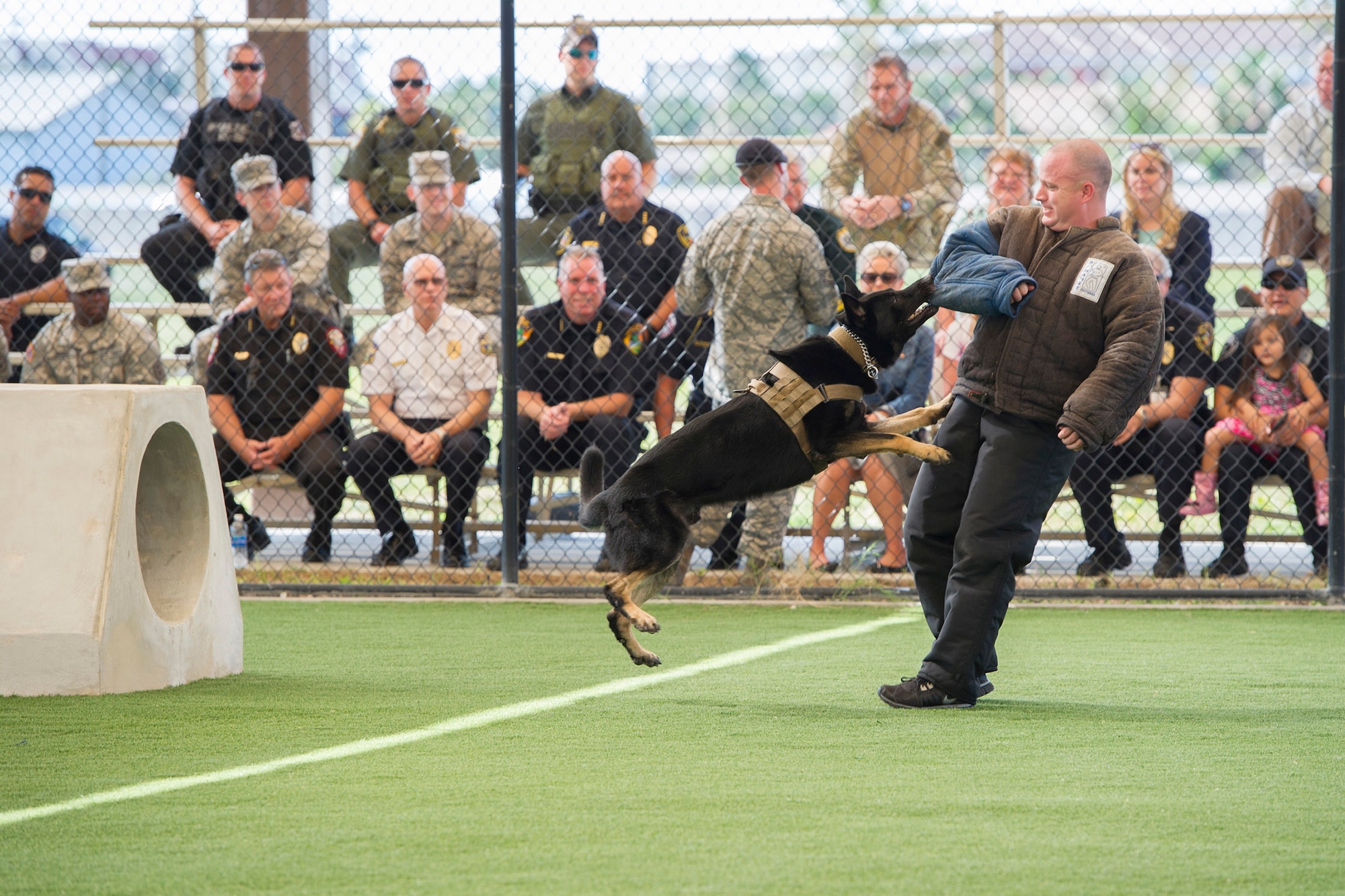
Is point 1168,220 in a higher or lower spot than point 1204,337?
higher

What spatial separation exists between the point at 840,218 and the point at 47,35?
4.35 meters

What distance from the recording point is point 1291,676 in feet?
14.7

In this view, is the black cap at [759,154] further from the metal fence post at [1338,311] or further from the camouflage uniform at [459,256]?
the metal fence post at [1338,311]

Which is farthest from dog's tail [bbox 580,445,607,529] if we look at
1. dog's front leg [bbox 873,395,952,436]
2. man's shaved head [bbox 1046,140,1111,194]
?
man's shaved head [bbox 1046,140,1111,194]

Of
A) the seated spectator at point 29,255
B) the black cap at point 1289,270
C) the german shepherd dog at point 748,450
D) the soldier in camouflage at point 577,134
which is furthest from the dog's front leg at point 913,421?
the seated spectator at point 29,255

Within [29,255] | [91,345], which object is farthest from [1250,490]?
[29,255]

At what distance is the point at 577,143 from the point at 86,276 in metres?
2.81

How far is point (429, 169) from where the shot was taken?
298 inches

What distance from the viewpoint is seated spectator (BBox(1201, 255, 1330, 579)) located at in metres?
6.52

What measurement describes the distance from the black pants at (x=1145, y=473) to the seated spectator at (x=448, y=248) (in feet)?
11.0

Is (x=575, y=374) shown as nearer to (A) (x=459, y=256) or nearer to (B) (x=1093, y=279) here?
(A) (x=459, y=256)

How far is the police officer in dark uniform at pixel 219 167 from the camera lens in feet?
26.3

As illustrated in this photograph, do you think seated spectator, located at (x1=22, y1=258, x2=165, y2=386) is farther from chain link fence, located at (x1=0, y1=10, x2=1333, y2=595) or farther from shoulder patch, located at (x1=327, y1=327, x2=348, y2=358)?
shoulder patch, located at (x1=327, y1=327, x2=348, y2=358)

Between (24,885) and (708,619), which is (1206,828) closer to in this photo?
(24,885)
